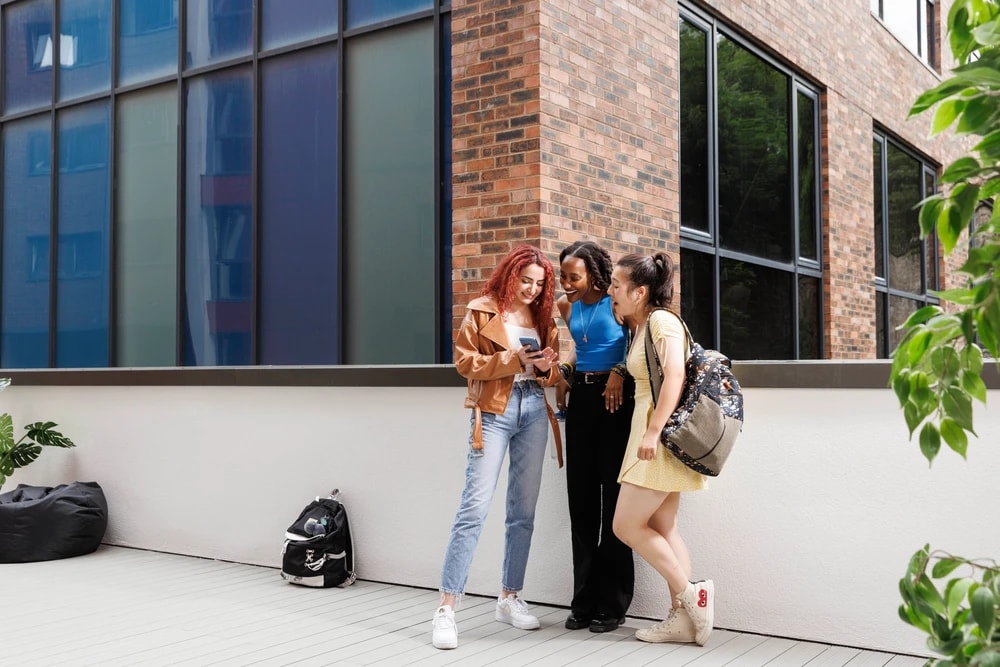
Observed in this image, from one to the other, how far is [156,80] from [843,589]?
Answer: 274 inches

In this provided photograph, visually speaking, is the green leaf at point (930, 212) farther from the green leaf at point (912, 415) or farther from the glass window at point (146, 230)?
the glass window at point (146, 230)

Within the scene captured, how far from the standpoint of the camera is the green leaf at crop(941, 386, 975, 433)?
1.19 meters

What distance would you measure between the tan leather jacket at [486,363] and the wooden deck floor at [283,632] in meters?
1.07

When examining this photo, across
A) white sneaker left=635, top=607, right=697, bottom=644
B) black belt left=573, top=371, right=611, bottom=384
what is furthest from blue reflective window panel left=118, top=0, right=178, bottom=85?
white sneaker left=635, top=607, right=697, bottom=644

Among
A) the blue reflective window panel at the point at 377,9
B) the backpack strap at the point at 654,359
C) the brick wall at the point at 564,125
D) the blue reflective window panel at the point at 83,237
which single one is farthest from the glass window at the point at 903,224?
the blue reflective window panel at the point at 83,237

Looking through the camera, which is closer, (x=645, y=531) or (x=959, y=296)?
(x=959, y=296)

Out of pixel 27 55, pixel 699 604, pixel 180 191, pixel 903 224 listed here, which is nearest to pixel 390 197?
pixel 180 191

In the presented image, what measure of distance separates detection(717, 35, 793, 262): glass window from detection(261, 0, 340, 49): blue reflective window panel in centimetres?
325

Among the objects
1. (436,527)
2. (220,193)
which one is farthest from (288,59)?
(436,527)

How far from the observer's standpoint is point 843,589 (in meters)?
4.96

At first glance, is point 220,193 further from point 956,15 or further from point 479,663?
point 956,15

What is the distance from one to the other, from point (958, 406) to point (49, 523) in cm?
770

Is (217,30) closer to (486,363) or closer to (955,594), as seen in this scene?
(486,363)

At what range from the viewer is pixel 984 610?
1055 millimetres
